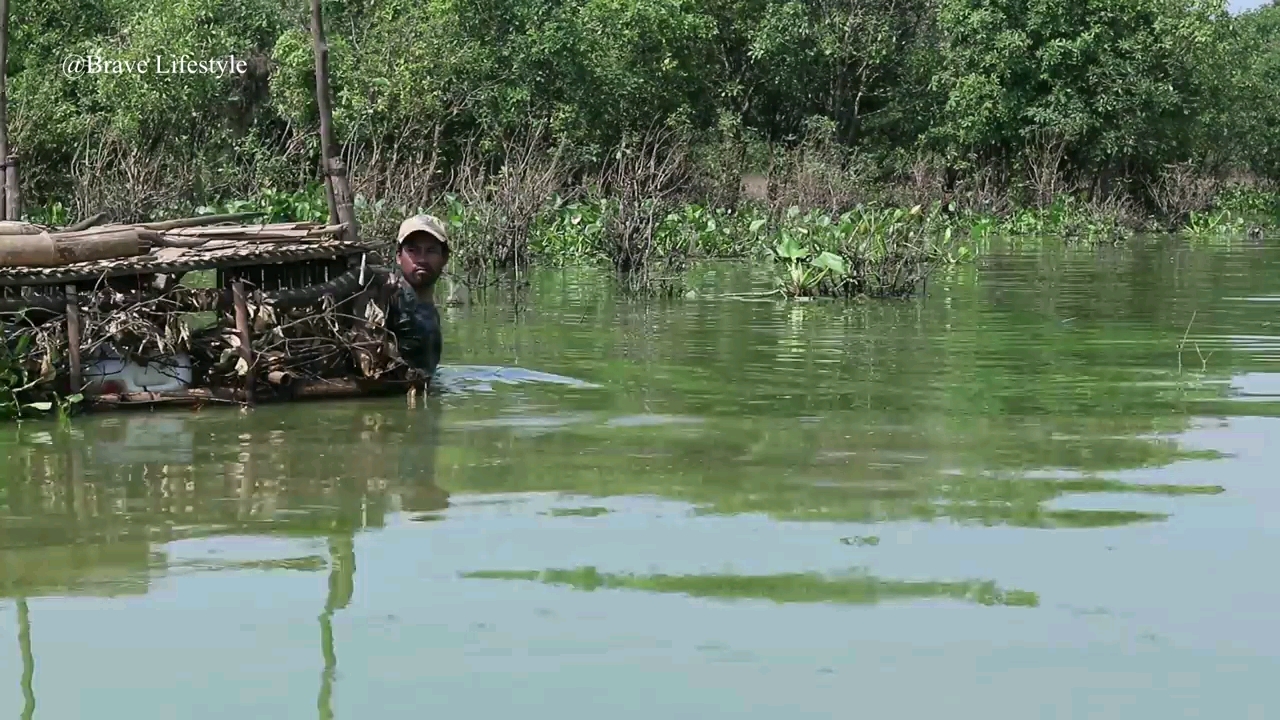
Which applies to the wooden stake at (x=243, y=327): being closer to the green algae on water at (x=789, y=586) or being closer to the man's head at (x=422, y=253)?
the man's head at (x=422, y=253)

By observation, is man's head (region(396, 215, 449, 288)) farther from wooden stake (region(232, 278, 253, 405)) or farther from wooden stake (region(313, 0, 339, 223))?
wooden stake (region(232, 278, 253, 405))

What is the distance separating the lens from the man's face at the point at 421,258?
769cm

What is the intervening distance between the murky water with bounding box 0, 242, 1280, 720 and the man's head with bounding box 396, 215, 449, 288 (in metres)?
0.55

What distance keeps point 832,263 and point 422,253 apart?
567 cm

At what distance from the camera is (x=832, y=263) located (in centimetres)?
1283

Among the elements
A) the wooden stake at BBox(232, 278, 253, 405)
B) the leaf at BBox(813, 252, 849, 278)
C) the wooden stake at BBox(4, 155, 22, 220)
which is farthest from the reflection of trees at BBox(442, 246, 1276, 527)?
the wooden stake at BBox(4, 155, 22, 220)

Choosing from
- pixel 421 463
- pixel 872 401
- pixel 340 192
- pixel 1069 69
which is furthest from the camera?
pixel 1069 69

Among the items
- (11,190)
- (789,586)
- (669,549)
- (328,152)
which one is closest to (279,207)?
(11,190)

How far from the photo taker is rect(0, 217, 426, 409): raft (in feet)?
22.5

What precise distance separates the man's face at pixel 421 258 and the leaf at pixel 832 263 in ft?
18.3

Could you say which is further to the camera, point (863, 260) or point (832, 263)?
point (863, 260)

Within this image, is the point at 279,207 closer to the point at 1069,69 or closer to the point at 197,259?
the point at 197,259

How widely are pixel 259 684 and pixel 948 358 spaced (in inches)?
240

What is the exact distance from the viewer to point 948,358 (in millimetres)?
9016
